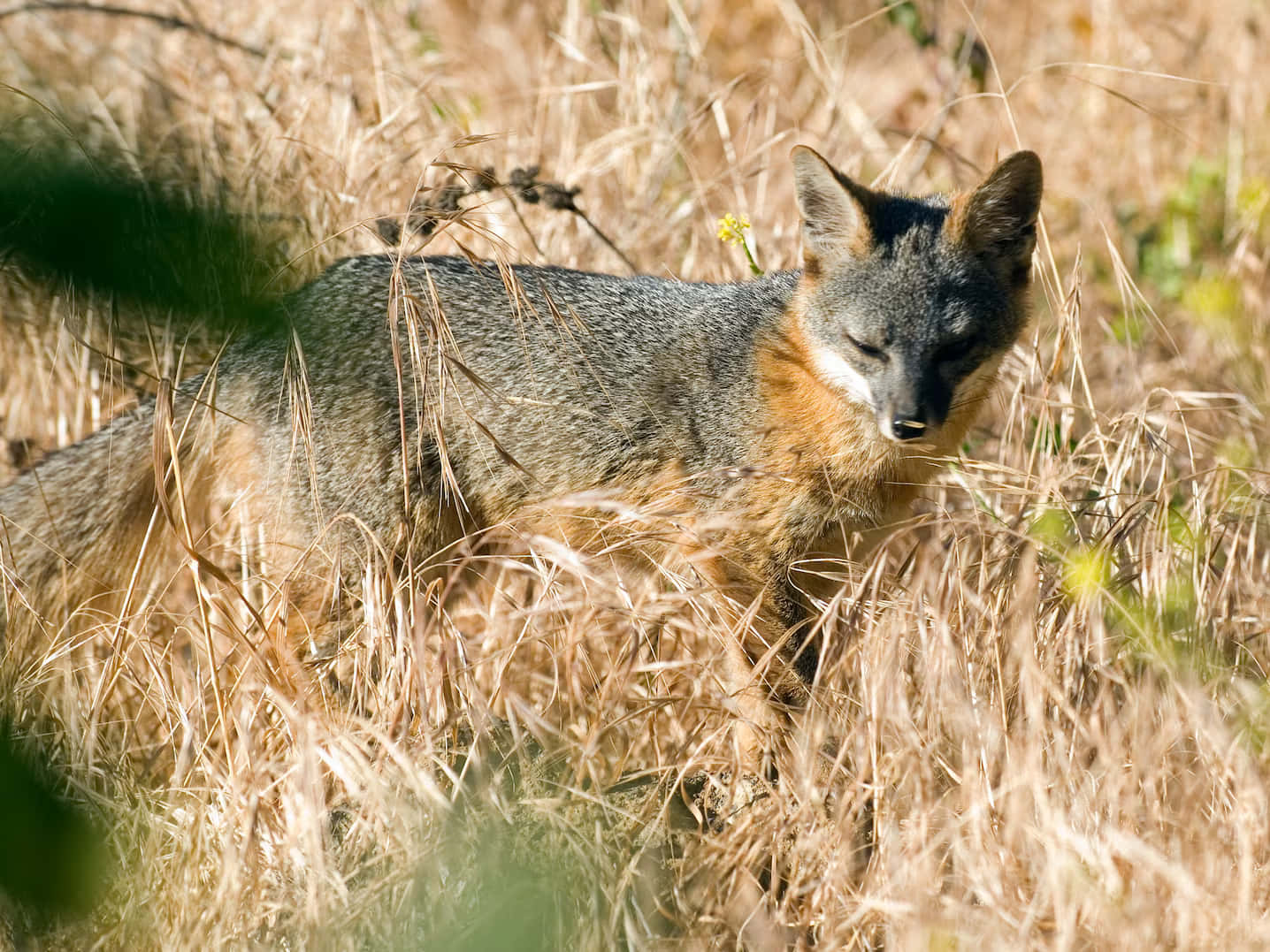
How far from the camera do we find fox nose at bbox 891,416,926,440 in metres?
3.14

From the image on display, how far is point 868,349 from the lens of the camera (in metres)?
3.37

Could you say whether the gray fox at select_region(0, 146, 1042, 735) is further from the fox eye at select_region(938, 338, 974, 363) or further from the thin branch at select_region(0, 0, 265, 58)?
the thin branch at select_region(0, 0, 265, 58)

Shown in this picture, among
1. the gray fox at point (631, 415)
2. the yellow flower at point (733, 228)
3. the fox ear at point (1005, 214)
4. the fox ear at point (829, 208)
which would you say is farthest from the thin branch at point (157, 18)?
the fox ear at point (1005, 214)

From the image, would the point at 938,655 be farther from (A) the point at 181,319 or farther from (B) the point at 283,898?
(A) the point at 181,319

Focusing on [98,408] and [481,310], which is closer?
[481,310]

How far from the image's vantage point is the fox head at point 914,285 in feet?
10.8

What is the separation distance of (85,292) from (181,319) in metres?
0.06

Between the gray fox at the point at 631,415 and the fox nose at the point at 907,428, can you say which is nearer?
the fox nose at the point at 907,428

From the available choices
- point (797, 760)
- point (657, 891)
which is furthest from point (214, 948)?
point (797, 760)

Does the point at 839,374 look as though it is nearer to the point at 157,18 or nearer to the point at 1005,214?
the point at 1005,214

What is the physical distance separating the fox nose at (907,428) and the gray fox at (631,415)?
0.07 metres

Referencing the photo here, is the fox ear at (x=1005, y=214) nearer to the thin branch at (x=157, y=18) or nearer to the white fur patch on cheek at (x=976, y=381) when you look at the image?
the white fur patch on cheek at (x=976, y=381)

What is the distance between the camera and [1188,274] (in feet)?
19.3

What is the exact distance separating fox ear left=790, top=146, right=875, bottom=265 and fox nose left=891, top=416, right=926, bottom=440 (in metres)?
0.58
